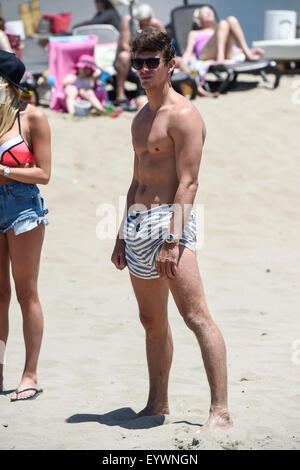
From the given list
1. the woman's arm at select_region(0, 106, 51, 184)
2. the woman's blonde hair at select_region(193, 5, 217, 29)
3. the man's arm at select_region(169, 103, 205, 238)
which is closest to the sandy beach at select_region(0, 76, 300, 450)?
the man's arm at select_region(169, 103, 205, 238)

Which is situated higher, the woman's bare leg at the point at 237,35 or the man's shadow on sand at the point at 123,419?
the woman's bare leg at the point at 237,35

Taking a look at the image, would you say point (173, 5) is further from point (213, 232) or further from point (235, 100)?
point (213, 232)

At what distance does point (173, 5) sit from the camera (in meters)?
16.5

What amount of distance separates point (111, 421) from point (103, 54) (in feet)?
31.9

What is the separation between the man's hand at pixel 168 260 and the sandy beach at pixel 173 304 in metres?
0.72

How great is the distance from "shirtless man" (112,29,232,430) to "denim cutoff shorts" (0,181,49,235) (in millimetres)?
604

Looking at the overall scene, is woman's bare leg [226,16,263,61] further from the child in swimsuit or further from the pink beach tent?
the child in swimsuit

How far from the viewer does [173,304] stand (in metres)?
6.16

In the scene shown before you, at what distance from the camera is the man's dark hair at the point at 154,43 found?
3.41 meters

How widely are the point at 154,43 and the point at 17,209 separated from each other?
1.11m

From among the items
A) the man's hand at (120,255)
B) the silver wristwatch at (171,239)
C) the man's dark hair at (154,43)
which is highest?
the man's dark hair at (154,43)

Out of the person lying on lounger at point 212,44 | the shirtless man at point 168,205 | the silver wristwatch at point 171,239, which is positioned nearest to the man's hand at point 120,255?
the shirtless man at point 168,205

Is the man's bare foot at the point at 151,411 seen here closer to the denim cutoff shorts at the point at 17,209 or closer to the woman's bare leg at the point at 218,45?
the denim cutoff shorts at the point at 17,209

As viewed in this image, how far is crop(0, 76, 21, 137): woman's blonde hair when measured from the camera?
3.88 meters
